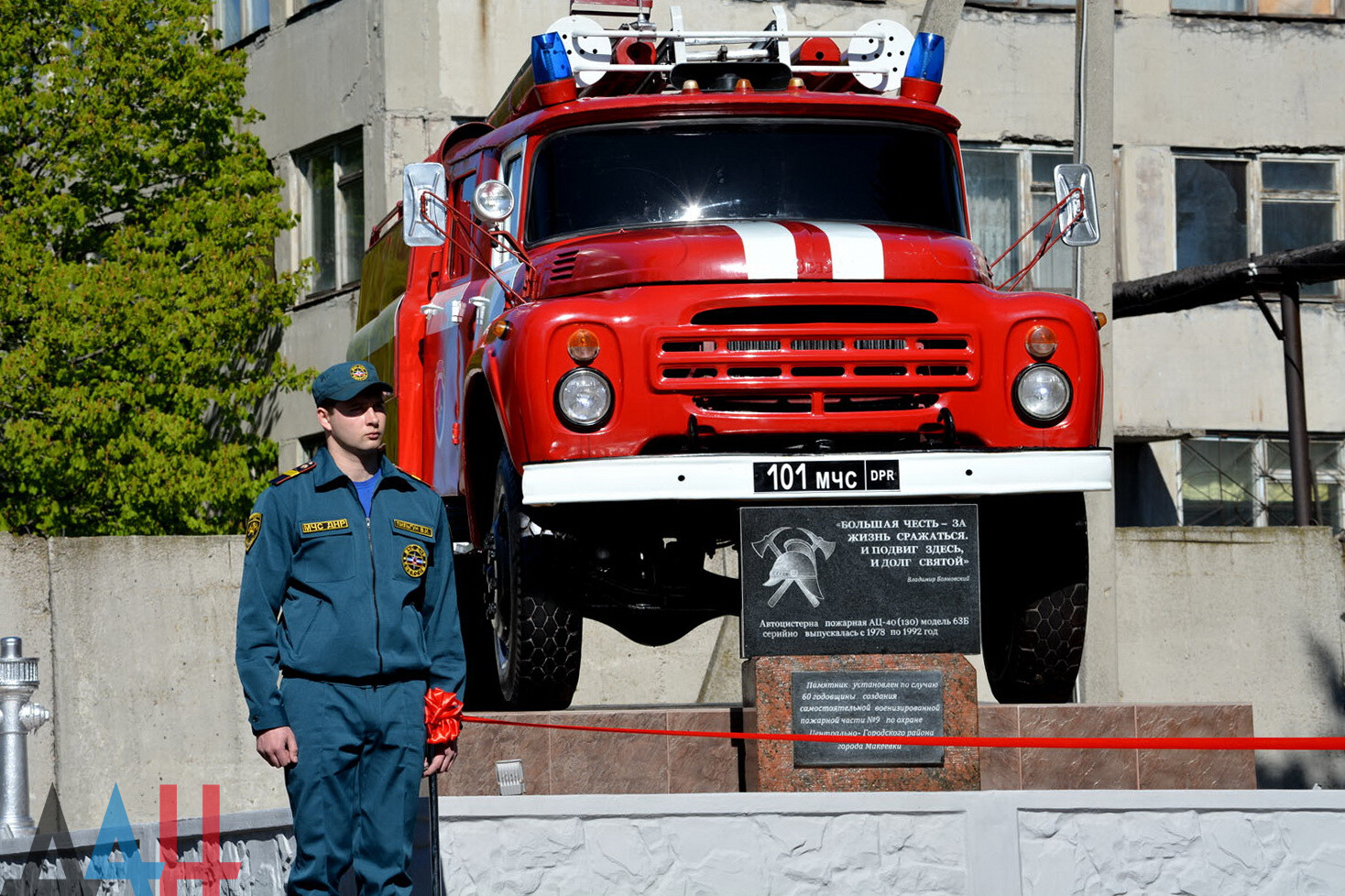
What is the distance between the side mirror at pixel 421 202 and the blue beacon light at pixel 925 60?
235cm

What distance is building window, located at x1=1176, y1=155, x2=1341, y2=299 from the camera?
23109mm

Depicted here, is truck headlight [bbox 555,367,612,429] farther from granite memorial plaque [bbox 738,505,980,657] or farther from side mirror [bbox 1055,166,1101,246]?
side mirror [bbox 1055,166,1101,246]

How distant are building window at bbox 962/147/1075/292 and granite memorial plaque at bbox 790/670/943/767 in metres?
14.4

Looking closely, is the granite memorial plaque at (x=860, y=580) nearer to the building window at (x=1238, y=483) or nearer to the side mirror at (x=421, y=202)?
the side mirror at (x=421, y=202)

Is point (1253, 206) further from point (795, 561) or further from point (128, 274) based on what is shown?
point (795, 561)

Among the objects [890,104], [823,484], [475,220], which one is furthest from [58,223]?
[823,484]

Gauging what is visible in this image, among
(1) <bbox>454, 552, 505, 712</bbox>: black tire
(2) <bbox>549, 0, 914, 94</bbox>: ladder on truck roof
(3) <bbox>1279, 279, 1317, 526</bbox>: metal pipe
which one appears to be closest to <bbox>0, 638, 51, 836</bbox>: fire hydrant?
(1) <bbox>454, 552, 505, 712</bbox>: black tire

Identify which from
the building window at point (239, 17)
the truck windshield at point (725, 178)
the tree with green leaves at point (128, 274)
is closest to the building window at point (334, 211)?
the tree with green leaves at point (128, 274)

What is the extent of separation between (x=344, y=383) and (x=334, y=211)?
52.5 feet

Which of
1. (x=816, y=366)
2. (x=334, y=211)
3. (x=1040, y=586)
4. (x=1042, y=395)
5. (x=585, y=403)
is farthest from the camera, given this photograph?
(x=334, y=211)

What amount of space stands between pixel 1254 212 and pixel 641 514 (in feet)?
50.9

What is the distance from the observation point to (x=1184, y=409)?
22.9 metres

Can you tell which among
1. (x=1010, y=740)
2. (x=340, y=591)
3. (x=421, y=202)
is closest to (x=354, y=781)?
(x=340, y=591)

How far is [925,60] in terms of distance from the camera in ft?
35.0
